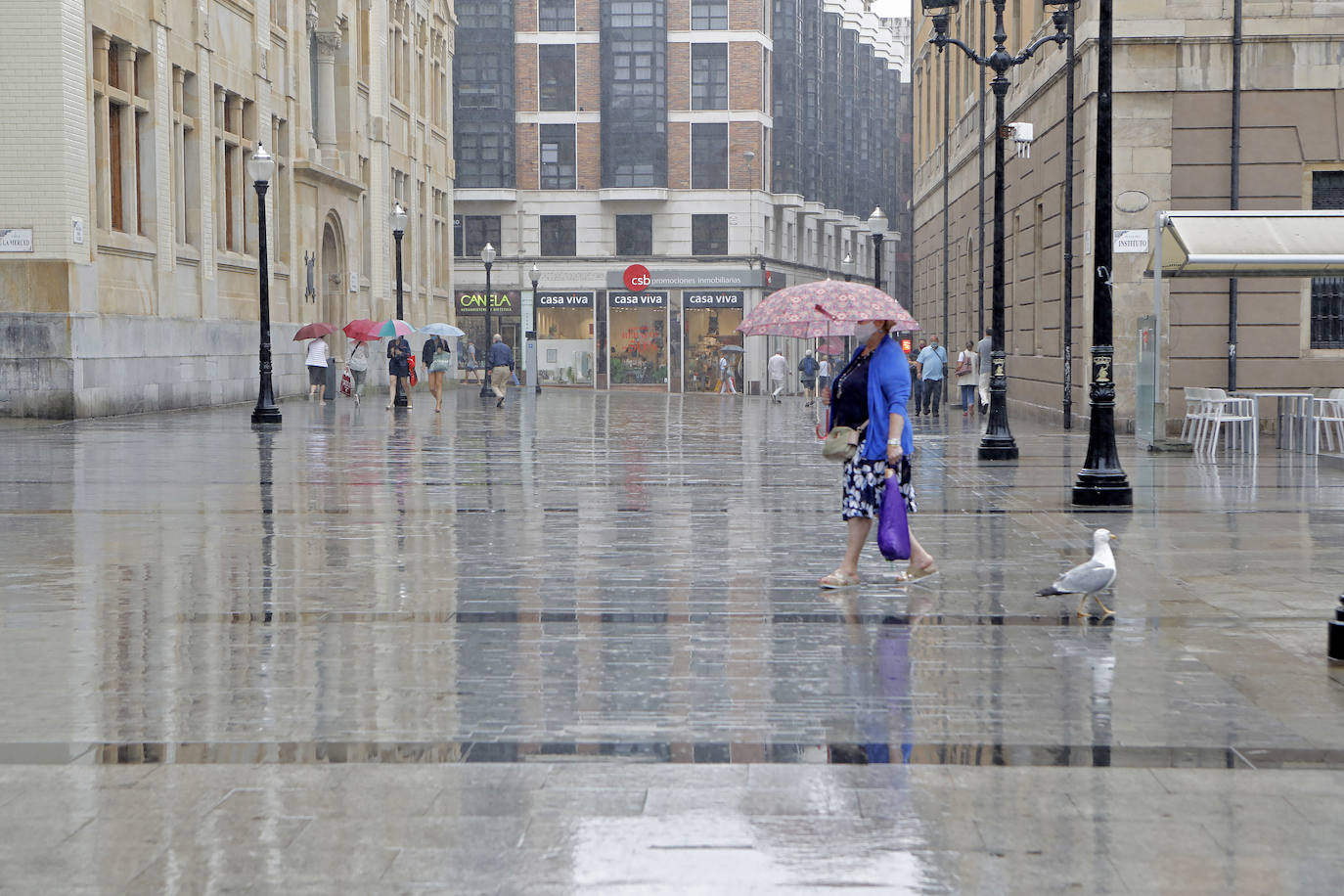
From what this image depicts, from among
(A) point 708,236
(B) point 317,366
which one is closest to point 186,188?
(B) point 317,366

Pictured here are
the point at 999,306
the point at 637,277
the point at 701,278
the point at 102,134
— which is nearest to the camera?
the point at 999,306

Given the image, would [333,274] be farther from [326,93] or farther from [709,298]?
[709,298]

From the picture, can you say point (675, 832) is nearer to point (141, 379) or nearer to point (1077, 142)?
point (1077, 142)

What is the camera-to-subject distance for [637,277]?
219 ft

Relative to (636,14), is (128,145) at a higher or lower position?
lower

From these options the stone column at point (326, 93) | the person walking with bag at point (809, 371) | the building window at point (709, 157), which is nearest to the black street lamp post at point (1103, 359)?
the person walking with bag at point (809, 371)

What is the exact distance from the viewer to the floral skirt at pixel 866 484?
977 cm

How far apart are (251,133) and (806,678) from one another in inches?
1371

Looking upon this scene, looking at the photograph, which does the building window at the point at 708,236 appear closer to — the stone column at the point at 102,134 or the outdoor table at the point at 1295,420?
the stone column at the point at 102,134

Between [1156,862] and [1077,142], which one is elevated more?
[1077,142]

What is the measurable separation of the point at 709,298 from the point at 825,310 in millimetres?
55529

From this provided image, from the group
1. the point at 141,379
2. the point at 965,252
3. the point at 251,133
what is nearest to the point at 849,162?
the point at 965,252

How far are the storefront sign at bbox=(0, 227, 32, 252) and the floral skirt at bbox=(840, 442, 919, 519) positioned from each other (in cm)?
2112

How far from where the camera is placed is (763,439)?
88.3 feet
